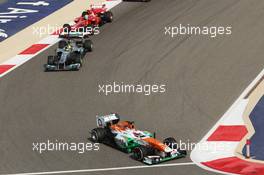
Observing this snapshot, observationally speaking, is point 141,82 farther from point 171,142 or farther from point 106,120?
point 171,142

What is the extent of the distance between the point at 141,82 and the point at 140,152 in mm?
6950

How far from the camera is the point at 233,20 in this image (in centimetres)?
3531

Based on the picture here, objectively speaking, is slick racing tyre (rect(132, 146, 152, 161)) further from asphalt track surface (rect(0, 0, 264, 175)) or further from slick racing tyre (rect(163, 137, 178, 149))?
slick racing tyre (rect(163, 137, 178, 149))

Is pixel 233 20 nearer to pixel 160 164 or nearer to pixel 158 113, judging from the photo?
pixel 158 113

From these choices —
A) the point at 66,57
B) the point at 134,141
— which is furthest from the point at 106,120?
the point at 66,57

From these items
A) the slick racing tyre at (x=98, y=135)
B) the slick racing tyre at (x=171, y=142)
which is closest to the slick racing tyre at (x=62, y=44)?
the slick racing tyre at (x=98, y=135)

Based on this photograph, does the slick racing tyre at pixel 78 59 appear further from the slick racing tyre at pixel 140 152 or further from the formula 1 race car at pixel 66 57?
the slick racing tyre at pixel 140 152

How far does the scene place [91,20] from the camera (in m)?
35.9

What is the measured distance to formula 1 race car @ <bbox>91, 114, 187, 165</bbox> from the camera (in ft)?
76.7

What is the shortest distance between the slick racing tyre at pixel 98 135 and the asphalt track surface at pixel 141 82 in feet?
1.49

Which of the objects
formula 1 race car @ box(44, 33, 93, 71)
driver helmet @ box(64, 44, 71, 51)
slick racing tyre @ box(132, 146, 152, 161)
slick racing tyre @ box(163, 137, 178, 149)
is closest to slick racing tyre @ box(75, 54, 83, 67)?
formula 1 race car @ box(44, 33, 93, 71)

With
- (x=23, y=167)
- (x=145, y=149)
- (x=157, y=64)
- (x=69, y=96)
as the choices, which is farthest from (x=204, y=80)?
(x=23, y=167)

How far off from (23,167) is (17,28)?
15000mm

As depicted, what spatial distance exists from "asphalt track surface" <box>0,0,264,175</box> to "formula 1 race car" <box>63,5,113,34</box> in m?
0.43
